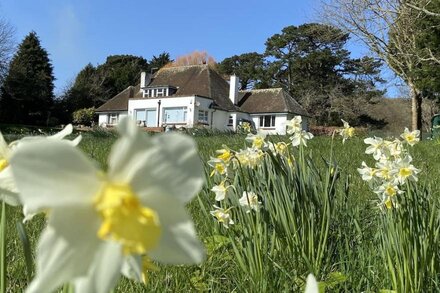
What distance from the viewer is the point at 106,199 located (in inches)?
13.3

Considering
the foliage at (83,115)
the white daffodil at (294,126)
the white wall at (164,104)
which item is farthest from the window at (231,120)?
the white daffodil at (294,126)

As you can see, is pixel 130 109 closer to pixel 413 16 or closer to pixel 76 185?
pixel 413 16

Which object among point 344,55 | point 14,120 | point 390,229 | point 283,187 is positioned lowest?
point 390,229

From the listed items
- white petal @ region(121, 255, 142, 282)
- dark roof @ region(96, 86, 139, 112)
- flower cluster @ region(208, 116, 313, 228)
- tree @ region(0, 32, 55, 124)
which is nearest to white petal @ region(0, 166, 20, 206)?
white petal @ region(121, 255, 142, 282)

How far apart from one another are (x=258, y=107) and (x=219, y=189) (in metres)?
32.8

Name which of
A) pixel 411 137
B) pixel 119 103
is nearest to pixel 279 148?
pixel 411 137

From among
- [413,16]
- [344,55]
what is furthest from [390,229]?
[344,55]

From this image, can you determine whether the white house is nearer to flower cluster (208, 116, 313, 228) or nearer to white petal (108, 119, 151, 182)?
flower cluster (208, 116, 313, 228)

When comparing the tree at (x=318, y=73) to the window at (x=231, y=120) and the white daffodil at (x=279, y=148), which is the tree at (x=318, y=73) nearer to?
the window at (x=231, y=120)

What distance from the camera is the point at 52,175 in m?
0.34

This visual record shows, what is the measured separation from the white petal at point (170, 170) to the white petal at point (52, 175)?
0.12 ft

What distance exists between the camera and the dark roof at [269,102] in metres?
33.7

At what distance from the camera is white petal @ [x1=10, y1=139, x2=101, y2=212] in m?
0.33

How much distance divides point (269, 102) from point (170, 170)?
34389mm
